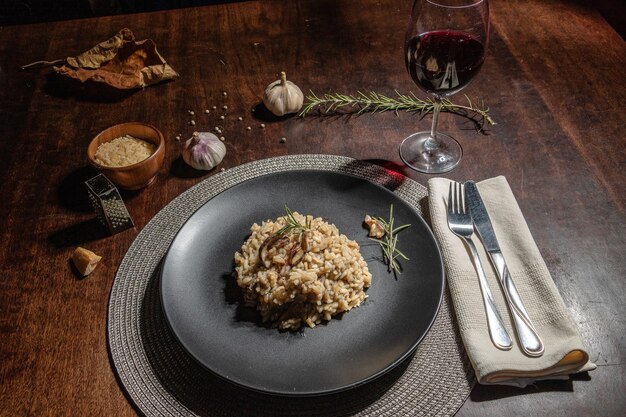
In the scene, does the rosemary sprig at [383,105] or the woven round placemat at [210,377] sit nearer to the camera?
the woven round placemat at [210,377]

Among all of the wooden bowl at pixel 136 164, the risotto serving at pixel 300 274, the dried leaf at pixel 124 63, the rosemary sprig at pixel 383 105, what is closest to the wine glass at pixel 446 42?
the rosemary sprig at pixel 383 105

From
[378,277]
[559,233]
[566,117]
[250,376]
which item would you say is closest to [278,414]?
[250,376]

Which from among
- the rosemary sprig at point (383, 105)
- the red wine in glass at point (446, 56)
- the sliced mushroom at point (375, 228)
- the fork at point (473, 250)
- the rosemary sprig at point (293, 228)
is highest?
the red wine in glass at point (446, 56)

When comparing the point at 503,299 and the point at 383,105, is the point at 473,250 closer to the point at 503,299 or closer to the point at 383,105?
the point at 503,299

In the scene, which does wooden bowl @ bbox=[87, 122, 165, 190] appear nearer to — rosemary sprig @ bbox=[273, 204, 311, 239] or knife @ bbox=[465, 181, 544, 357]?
rosemary sprig @ bbox=[273, 204, 311, 239]

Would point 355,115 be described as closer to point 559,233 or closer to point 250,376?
point 559,233

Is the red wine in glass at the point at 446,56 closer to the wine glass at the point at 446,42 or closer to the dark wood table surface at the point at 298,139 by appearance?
the wine glass at the point at 446,42

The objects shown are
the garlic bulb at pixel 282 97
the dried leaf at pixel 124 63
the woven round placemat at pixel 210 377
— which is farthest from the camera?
the dried leaf at pixel 124 63
